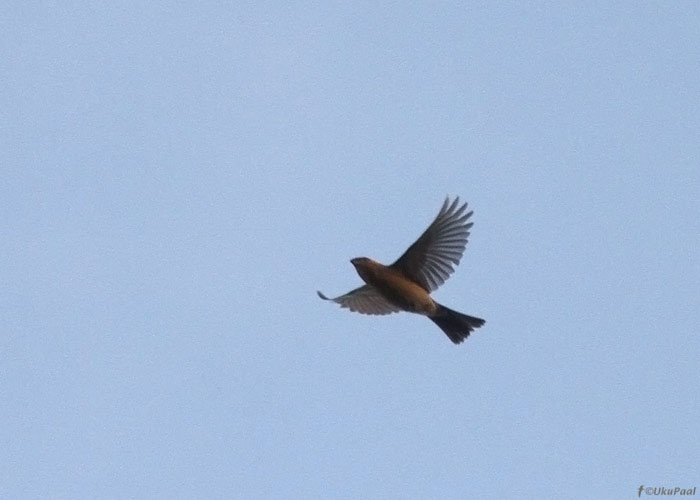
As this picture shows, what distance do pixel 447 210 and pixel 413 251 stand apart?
2.44ft

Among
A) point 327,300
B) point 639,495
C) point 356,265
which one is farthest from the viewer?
point 327,300

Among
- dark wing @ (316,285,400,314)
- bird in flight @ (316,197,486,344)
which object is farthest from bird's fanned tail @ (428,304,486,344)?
dark wing @ (316,285,400,314)

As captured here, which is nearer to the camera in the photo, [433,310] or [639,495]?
[639,495]

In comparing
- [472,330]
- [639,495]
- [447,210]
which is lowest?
[639,495]

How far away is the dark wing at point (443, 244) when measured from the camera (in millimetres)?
18438

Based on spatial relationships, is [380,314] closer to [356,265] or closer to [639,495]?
[356,265]

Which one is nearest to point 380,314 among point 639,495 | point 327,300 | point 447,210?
point 327,300

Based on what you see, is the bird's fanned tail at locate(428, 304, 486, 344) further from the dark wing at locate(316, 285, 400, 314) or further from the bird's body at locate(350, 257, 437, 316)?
the dark wing at locate(316, 285, 400, 314)

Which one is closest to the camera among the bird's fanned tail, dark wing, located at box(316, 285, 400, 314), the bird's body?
the bird's body

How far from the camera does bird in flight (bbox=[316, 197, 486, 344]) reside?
18.3 metres

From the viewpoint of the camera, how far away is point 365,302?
65.0 ft

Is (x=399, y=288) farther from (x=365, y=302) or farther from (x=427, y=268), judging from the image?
(x=365, y=302)

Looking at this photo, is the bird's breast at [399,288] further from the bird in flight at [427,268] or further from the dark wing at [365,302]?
the dark wing at [365,302]

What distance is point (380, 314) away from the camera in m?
19.8
